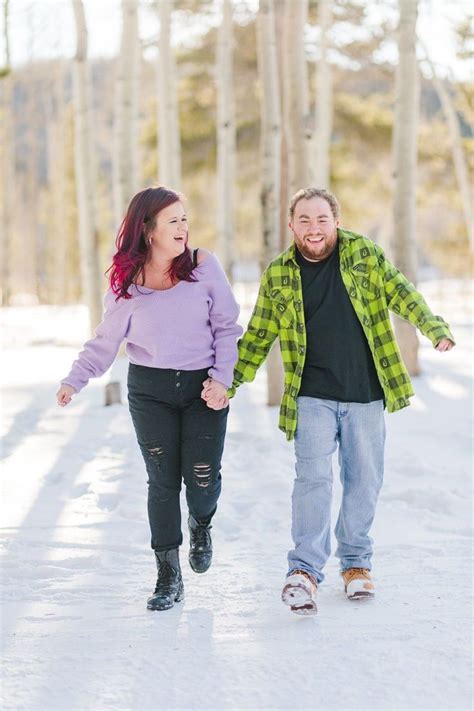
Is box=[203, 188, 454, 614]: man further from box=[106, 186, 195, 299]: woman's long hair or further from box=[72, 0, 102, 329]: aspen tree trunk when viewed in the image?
box=[72, 0, 102, 329]: aspen tree trunk

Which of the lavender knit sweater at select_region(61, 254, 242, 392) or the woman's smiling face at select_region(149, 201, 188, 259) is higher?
the woman's smiling face at select_region(149, 201, 188, 259)

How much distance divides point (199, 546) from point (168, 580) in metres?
0.22

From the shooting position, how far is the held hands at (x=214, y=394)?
3.99 meters

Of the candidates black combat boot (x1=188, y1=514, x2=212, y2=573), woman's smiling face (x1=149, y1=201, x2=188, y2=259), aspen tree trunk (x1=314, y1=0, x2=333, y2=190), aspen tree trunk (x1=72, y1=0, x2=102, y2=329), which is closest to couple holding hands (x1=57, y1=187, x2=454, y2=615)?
woman's smiling face (x1=149, y1=201, x2=188, y2=259)

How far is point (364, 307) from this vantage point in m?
4.06

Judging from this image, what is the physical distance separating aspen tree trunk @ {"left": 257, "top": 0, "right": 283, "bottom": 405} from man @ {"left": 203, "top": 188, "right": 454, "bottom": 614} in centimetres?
439

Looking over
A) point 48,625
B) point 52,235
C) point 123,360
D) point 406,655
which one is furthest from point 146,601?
point 52,235

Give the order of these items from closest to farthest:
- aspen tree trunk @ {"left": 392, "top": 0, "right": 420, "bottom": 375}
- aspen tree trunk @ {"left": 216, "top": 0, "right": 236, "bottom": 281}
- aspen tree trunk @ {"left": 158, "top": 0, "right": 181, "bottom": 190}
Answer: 1. aspen tree trunk @ {"left": 392, "top": 0, "right": 420, "bottom": 375}
2. aspen tree trunk @ {"left": 158, "top": 0, "right": 181, "bottom": 190}
3. aspen tree trunk @ {"left": 216, "top": 0, "right": 236, "bottom": 281}

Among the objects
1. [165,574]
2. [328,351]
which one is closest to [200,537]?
[165,574]

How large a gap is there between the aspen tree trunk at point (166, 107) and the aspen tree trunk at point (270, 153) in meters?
5.10

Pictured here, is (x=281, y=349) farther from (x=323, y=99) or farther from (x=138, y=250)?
(x=323, y=99)

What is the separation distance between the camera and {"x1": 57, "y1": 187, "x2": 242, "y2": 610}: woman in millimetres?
4027

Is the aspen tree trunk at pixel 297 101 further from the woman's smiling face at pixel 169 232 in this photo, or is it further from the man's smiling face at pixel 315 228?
the woman's smiling face at pixel 169 232

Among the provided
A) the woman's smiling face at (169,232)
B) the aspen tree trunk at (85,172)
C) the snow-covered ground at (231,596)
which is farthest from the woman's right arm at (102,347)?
the aspen tree trunk at (85,172)
